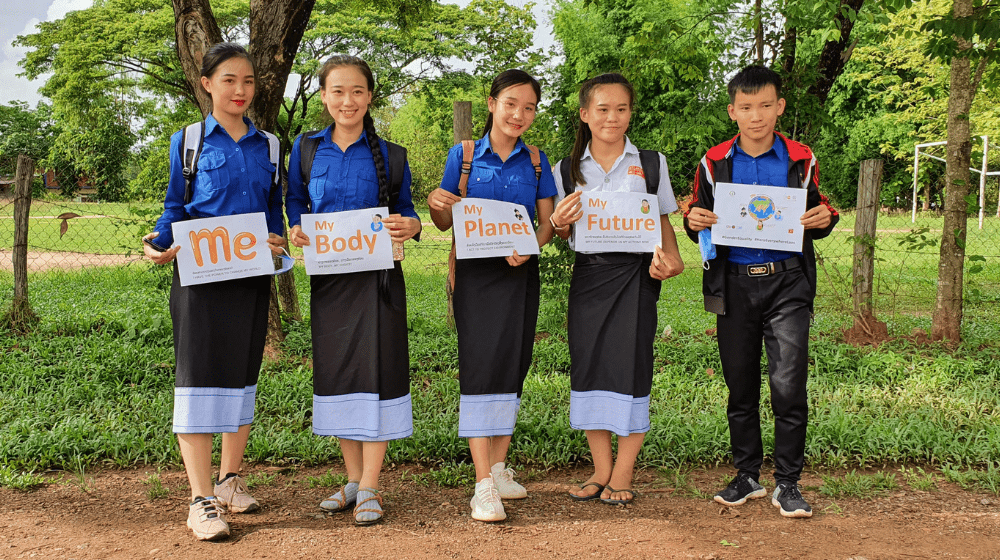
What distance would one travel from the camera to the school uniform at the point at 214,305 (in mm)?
3109

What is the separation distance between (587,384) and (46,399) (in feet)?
12.2

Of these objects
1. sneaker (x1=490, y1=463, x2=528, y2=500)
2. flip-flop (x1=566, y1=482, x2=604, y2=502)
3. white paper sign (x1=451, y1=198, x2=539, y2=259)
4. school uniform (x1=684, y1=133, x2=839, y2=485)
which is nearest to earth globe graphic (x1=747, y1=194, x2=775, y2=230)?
school uniform (x1=684, y1=133, x2=839, y2=485)

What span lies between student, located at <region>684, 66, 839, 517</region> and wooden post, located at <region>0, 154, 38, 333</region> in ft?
19.7

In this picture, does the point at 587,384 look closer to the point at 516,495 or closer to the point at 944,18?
the point at 516,495

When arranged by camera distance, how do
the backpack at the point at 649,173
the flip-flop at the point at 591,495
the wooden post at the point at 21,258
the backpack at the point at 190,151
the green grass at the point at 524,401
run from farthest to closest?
A: the wooden post at the point at 21,258 < the green grass at the point at 524,401 < the flip-flop at the point at 591,495 < the backpack at the point at 649,173 < the backpack at the point at 190,151

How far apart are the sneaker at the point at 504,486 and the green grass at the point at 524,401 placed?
1.16 feet

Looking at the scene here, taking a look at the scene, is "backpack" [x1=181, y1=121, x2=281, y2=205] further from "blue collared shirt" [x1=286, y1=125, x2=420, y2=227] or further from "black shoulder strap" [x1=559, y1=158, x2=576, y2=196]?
"black shoulder strap" [x1=559, y1=158, x2=576, y2=196]

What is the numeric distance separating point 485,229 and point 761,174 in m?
1.28

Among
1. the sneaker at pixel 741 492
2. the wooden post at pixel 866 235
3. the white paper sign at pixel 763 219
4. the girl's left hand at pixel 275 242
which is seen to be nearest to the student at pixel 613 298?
the white paper sign at pixel 763 219

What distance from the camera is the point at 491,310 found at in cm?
335

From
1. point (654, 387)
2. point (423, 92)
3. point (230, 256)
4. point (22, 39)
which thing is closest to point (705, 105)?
point (654, 387)

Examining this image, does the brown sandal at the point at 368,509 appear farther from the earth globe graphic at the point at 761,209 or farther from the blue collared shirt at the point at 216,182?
the earth globe graphic at the point at 761,209

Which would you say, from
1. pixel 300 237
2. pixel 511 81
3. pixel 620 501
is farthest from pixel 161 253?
pixel 620 501

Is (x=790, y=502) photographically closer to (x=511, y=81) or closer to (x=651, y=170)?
(x=651, y=170)
